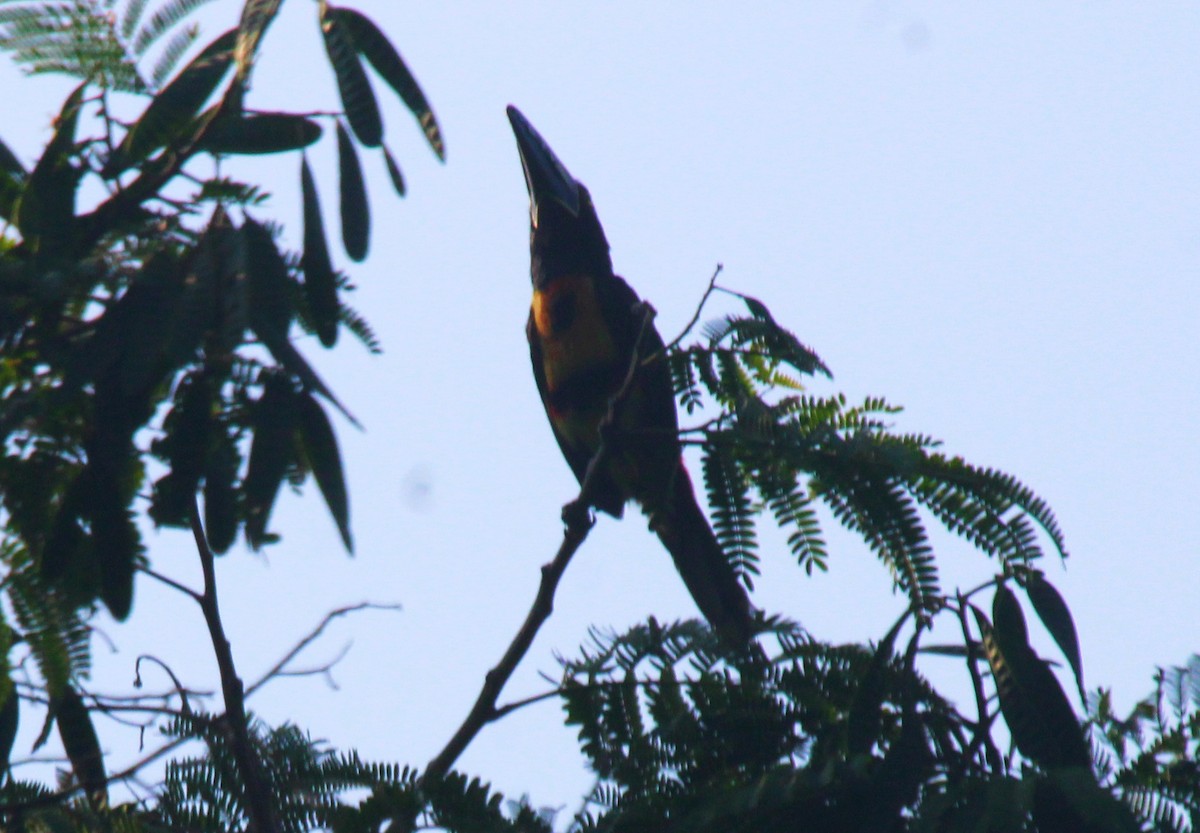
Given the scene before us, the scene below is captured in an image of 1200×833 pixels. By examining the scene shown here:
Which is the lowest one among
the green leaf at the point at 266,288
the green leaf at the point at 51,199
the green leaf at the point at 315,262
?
the green leaf at the point at 266,288

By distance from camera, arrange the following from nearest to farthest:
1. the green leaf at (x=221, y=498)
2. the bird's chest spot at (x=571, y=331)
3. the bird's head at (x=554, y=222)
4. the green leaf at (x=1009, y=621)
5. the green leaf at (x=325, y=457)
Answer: the green leaf at (x=325, y=457), the green leaf at (x=221, y=498), the green leaf at (x=1009, y=621), the bird's chest spot at (x=571, y=331), the bird's head at (x=554, y=222)

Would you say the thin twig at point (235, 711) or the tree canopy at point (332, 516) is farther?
the thin twig at point (235, 711)

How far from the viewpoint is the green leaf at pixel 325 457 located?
6.07 feet

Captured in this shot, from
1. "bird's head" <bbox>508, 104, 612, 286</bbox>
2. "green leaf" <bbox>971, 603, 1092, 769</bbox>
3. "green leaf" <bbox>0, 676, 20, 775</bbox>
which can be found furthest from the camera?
"bird's head" <bbox>508, 104, 612, 286</bbox>

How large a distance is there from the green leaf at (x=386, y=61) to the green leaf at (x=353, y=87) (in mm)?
18

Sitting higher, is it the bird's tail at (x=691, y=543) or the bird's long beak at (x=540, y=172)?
the bird's long beak at (x=540, y=172)

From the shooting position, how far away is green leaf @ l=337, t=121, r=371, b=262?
2.14m

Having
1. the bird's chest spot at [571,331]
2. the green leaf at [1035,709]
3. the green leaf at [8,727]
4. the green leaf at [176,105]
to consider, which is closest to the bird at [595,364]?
the bird's chest spot at [571,331]

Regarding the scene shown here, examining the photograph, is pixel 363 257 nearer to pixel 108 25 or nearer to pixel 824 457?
pixel 108 25

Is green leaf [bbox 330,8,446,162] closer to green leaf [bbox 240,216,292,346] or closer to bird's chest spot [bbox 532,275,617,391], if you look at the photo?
Result: green leaf [bbox 240,216,292,346]

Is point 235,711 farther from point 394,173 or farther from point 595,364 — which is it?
point 595,364

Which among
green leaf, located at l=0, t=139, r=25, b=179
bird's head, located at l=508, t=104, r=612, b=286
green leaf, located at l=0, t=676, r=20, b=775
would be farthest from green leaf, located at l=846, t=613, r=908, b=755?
bird's head, located at l=508, t=104, r=612, b=286

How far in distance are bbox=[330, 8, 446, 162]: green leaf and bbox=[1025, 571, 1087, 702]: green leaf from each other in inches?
57.4

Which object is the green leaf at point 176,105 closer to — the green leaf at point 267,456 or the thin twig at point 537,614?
the green leaf at point 267,456
